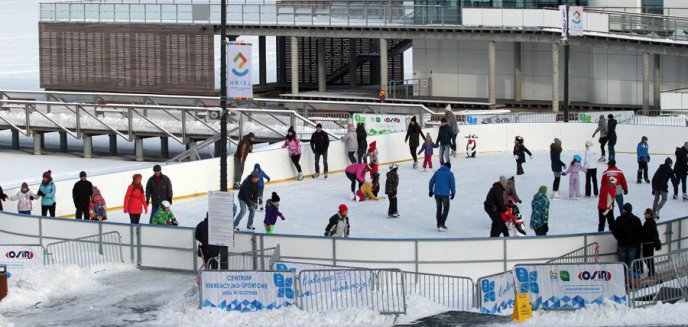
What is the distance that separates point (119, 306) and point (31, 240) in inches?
154

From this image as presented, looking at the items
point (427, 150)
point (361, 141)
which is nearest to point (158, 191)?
point (361, 141)

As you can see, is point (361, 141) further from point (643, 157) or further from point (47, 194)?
point (47, 194)

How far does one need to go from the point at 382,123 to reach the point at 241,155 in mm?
10162

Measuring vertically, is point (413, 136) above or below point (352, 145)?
above

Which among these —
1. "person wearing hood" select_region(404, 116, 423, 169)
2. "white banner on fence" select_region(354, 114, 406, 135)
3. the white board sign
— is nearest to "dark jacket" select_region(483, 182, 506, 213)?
→ the white board sign

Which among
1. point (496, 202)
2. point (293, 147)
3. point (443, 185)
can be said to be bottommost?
point (496, 202)

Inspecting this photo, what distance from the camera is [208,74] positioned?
208 ft

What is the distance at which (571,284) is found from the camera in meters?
19.8

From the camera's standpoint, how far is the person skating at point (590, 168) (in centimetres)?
3044

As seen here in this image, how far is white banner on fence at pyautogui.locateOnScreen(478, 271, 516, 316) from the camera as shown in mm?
20156

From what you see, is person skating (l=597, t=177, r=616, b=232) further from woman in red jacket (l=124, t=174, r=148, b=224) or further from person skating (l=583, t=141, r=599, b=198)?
woman in red jacket (l=124, t=174, r=148, b=224)

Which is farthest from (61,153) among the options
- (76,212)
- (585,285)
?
(585,285)

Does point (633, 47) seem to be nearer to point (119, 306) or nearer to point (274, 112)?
point (274, 112)

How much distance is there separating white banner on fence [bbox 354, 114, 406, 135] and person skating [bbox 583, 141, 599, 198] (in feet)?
33.7
